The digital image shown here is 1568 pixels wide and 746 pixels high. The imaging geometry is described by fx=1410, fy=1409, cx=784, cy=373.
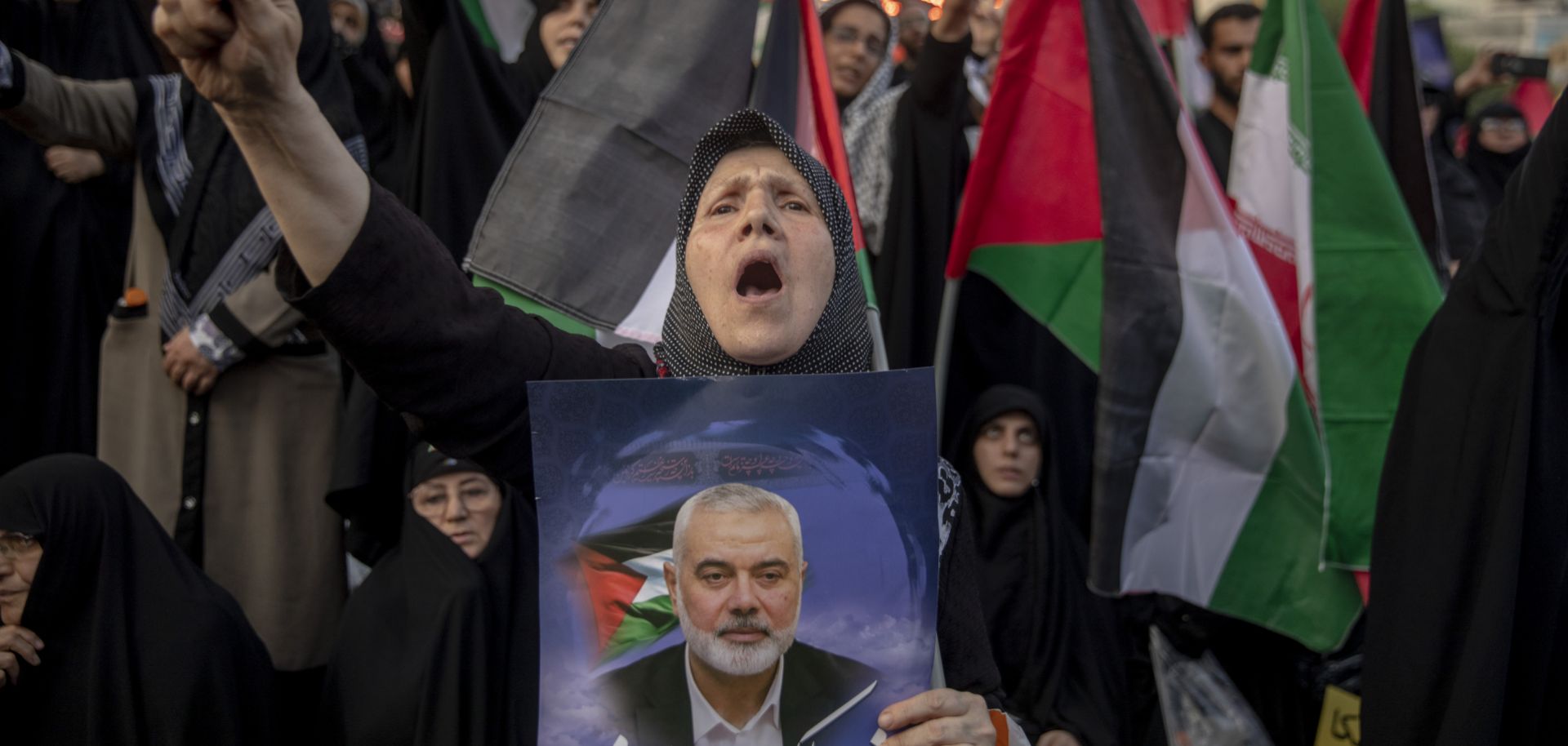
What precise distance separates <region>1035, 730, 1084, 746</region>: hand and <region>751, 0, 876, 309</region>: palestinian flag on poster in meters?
1.31

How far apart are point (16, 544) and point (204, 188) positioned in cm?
95

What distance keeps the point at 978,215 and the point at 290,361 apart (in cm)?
189

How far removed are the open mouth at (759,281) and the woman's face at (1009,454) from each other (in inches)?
99.4

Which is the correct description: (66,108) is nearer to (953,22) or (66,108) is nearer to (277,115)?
(953,22)

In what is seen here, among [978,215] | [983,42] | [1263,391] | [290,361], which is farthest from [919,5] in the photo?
[290,361]

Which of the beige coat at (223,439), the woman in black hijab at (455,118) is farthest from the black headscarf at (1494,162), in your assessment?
the beige coat at (223,439)

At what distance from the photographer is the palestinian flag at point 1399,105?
4.44 m

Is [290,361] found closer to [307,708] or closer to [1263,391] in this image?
[307,708]

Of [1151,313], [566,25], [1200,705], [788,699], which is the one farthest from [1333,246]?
[788,699]

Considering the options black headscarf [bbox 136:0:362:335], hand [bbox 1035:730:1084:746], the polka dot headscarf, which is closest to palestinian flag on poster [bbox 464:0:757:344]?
black headscarf [bbox 136:0:362:335]

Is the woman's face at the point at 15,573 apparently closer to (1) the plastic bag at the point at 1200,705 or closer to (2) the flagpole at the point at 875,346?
(2) the flagpole at the point at 875,346

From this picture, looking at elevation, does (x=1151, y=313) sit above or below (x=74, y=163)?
below

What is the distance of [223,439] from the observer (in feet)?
11.4

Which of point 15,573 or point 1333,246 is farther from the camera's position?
point 1333,246
